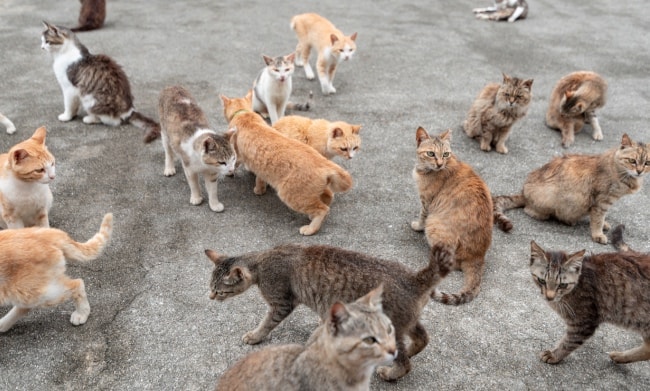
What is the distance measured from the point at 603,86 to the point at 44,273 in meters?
7.15

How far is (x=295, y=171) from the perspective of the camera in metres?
4.57

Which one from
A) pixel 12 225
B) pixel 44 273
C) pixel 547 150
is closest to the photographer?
pixel 44 273

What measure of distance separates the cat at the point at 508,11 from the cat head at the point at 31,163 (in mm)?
10616

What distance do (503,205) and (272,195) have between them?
2.62 m

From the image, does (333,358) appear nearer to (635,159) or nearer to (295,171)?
(295,171)

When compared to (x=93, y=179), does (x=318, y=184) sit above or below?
above

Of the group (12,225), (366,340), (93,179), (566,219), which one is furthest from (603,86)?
(12,225)

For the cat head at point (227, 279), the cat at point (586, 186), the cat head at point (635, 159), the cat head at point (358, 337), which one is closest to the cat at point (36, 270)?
the cat head at point (227, 279)

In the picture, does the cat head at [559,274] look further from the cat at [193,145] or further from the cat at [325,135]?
the cat at [193,145]

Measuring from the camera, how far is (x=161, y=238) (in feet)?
15.3

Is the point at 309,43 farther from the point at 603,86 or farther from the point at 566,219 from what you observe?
the point at 566,219

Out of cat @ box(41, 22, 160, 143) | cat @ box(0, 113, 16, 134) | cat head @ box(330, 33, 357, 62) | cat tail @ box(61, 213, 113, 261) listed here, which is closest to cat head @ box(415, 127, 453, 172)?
cat tail @ box(61, 213, 113, 261)

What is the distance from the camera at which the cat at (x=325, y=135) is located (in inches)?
207

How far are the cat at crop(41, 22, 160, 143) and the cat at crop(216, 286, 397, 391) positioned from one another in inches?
172
